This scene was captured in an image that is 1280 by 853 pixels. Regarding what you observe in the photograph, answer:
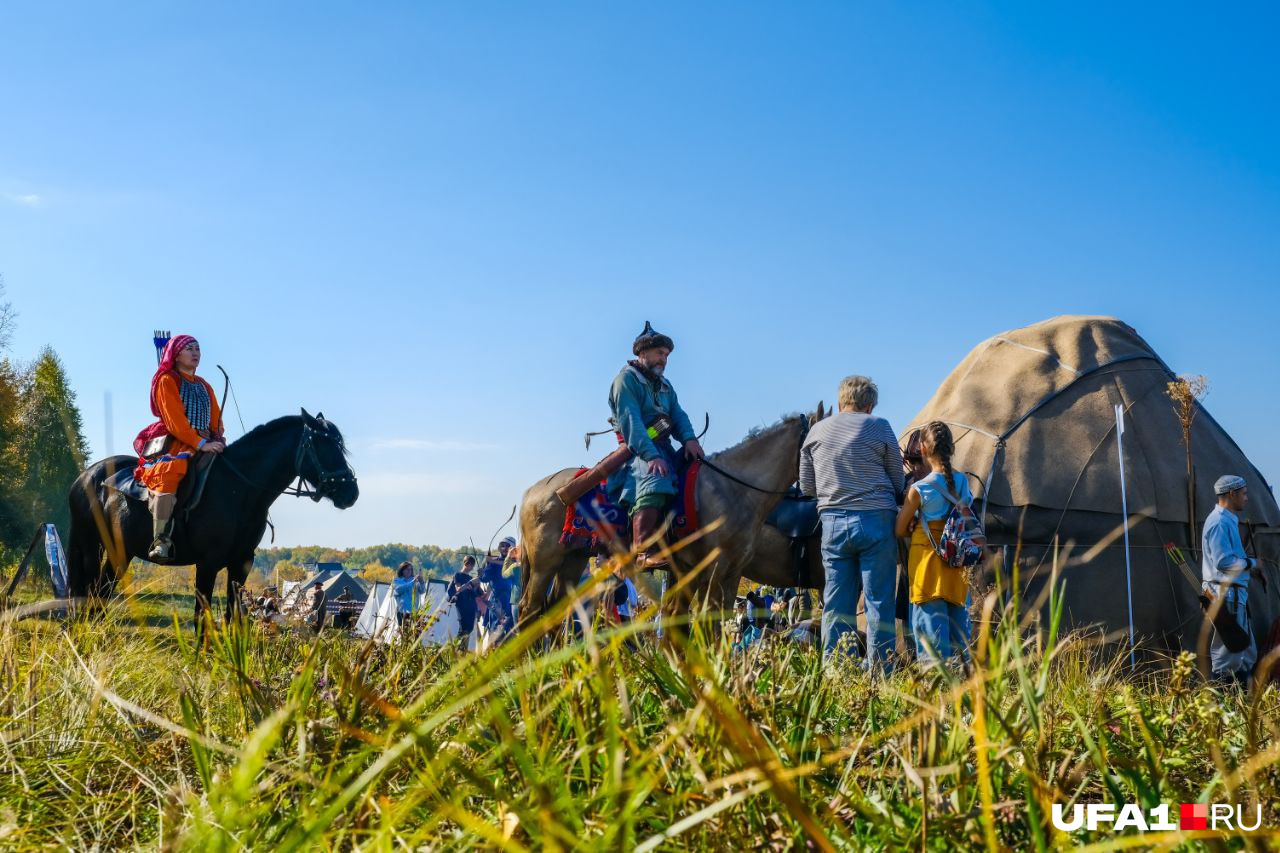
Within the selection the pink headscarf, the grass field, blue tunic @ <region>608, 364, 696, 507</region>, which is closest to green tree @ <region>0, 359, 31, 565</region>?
the pink headscarf

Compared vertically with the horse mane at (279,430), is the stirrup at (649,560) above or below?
below

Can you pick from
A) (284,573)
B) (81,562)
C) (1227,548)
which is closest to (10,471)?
(284,573)

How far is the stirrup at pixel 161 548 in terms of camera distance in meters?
7.50

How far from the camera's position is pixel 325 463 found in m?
8.41

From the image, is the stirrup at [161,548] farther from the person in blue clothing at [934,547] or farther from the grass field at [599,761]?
the person in blue clothing at [934,547]

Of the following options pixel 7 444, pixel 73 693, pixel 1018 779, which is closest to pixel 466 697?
pixel 1018 779

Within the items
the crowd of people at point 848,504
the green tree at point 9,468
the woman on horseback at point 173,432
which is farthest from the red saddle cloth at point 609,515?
the green tree at point 9,468

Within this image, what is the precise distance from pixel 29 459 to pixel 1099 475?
4366 centimetres

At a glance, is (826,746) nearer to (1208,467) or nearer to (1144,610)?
(1144,610)

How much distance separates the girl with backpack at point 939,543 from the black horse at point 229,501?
4.87m

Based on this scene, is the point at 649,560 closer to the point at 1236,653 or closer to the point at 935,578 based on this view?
the point at 935,578

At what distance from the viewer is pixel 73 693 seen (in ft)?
9.29

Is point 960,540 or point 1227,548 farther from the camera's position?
point 1227,548

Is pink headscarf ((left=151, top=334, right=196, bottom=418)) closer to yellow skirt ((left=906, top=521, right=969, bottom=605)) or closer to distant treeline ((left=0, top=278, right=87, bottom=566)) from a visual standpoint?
yellow skirt ((left=906, top=521, right=969, bottom=605))
